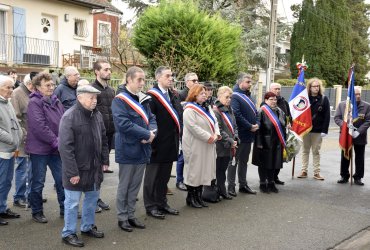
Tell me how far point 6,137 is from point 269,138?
4305mm

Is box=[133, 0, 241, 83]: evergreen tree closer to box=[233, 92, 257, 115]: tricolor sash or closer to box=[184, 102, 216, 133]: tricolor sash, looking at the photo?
box=[233, 92, 257, 115]: tricolor sash

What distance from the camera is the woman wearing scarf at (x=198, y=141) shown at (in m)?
6.50

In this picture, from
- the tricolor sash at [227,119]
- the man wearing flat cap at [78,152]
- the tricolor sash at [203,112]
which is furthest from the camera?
the tricolor sash at [227,119]

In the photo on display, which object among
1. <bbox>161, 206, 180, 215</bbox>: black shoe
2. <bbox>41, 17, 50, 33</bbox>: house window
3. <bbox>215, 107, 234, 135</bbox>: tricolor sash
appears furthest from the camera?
<bbox>41, 17, 50, 33</bbox>: house window

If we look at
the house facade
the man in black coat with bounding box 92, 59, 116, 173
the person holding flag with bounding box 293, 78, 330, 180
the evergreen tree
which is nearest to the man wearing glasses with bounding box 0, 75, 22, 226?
the man in black coat with bounding box 92, 59, 116, 173

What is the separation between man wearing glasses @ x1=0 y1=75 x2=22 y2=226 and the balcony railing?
43.9 feet

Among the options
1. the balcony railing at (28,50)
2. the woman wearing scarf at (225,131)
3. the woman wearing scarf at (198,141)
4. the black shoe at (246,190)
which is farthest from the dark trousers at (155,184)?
the balcony railing at (28,50)

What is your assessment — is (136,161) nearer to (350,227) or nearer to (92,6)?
(350,227)

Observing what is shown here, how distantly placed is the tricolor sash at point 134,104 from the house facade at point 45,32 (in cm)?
1301

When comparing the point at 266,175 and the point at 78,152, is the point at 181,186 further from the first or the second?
the point at 78,152

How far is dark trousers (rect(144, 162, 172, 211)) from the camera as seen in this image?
20.5 ft

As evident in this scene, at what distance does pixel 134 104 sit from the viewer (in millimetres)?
5547

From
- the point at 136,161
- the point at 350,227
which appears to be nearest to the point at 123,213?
the point at 136,161

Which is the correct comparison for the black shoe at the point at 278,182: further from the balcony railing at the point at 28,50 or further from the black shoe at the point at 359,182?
the balcony railing at the point at 28,50
